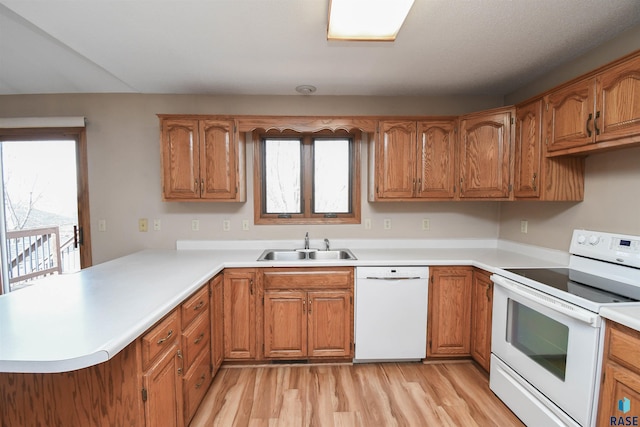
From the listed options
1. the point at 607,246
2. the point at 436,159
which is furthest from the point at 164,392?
the point at 607,246

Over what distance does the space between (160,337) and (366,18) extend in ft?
6.10

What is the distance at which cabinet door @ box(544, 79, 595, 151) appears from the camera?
1654 mm

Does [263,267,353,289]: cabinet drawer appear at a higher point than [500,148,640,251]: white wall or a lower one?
lower

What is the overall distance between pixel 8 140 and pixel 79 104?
782 millimetres

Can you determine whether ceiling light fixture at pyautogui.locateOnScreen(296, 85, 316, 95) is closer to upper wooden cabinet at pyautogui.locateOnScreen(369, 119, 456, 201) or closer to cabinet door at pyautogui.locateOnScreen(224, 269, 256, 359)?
upper wooden cabinet at pyautogui.locateOnScreen(369, 119, 456, 201)

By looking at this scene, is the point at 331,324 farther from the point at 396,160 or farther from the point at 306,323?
the point at 396,160

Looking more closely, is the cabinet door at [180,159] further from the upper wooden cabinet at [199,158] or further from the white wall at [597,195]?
the white wall at [597,195]

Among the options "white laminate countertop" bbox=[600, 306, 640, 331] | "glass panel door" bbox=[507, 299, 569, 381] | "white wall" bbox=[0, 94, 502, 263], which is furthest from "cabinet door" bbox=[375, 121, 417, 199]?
"white laminate countertop" bbox=[600, 306, 640, 331]

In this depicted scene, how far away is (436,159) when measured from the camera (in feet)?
8.18

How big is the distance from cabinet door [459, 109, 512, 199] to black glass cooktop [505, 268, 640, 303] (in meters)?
0.70

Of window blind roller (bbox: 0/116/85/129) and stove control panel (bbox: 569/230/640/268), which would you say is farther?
window blind roller (bbox: 0/116/85/129)

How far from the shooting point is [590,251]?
1.83 m

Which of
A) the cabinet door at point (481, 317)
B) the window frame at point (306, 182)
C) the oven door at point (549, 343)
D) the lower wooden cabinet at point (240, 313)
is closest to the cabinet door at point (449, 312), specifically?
the cabinet door at point (481, 317)

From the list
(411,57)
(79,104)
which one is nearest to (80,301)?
(79,104)
